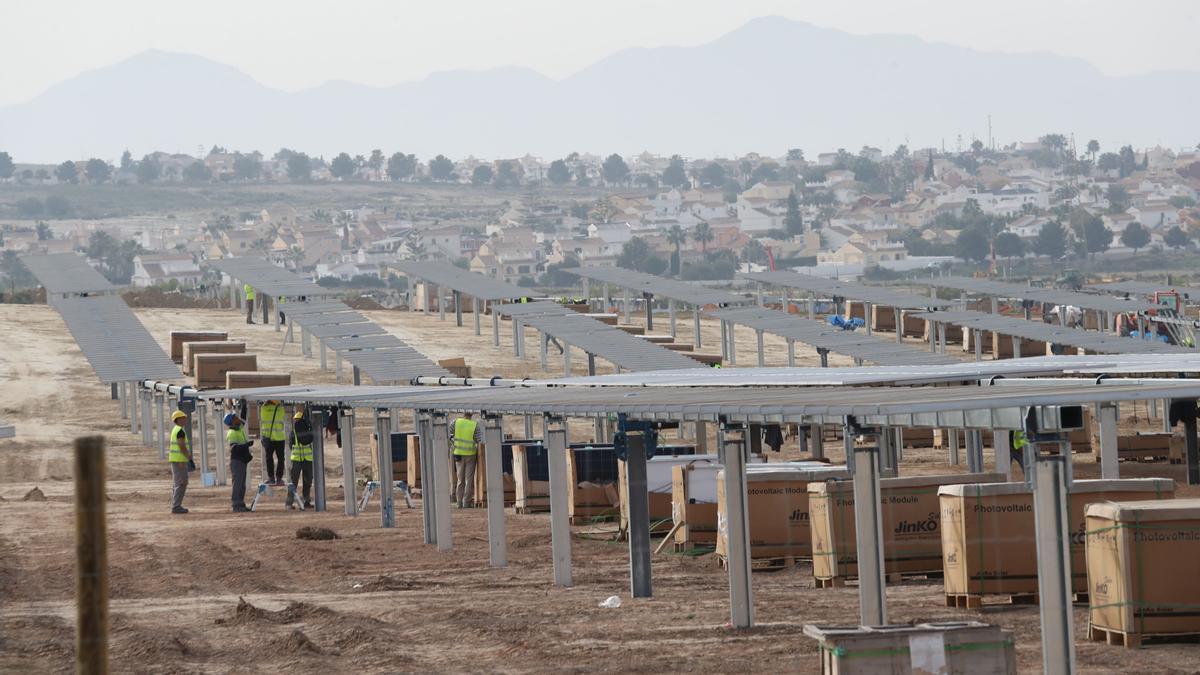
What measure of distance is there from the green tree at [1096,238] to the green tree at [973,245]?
10320 millimetres

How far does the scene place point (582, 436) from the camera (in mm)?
38781

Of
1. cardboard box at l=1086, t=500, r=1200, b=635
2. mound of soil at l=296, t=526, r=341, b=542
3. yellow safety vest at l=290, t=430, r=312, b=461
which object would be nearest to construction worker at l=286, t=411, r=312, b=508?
yellow safety vest at l=290, t=430, r=312, b=461

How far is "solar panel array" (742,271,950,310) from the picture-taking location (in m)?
52.1

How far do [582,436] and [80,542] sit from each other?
3211 cm

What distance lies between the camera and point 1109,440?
2167 centimetres

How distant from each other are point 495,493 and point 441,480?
212 cm

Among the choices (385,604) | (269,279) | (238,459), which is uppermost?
(269,279)

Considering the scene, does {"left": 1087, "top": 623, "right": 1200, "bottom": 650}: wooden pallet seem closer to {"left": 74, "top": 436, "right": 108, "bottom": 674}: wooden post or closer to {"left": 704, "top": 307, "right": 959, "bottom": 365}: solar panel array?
{"left": 74, "top": 436, "right": 108, "bottom": 674}: wooden post

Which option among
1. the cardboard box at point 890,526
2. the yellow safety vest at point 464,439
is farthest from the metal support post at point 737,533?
the yellow safety vest at point 464,439

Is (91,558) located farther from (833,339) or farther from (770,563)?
(833,339)

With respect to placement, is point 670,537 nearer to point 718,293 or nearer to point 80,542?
point 80,542

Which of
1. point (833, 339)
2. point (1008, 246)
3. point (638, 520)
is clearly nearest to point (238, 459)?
point (638, 520)

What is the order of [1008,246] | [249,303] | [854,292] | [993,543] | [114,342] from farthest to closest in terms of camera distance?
[1008,246] → [249,303] → [854,292] → [114,342] → [993,543]

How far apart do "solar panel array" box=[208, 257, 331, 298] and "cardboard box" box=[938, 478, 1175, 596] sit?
113ft
